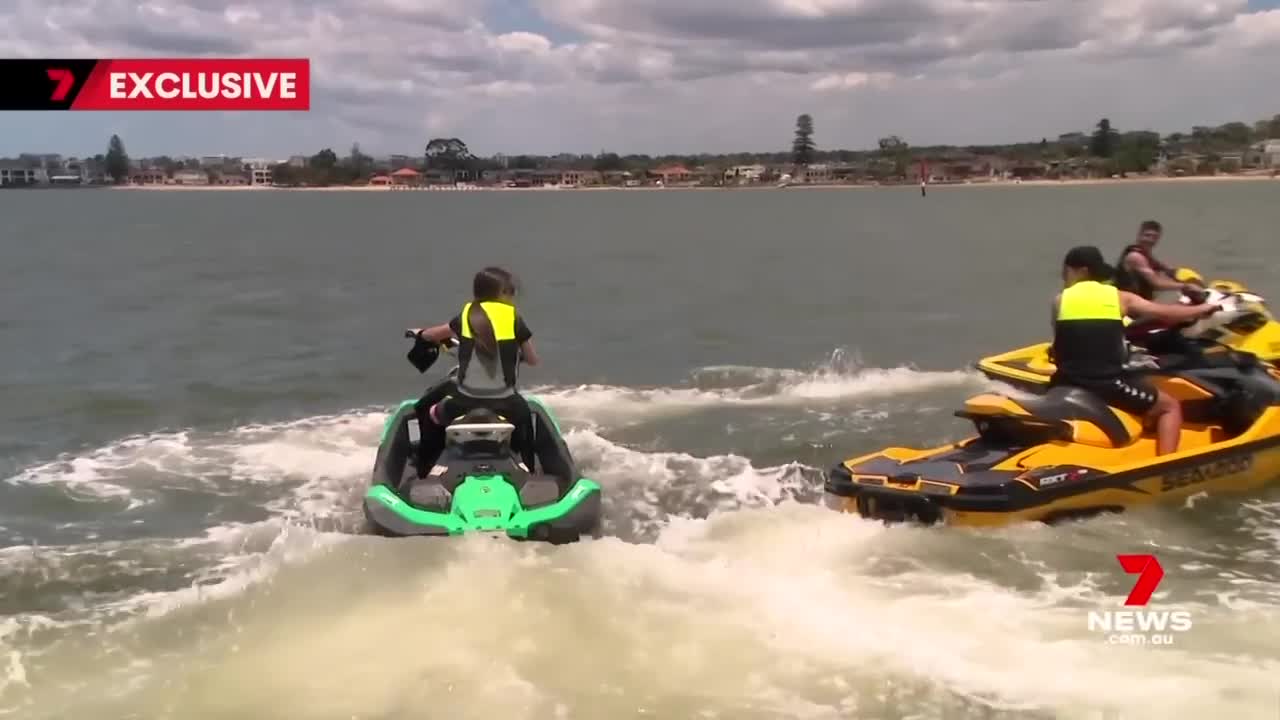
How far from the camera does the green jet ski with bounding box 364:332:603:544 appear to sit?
259 inches

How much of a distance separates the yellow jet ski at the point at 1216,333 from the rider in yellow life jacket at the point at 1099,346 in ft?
4.34

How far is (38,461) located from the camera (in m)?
10.9

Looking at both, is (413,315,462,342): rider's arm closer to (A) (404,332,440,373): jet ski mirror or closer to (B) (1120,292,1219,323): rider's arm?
(A) (404,332,440,373): jet ski mirror

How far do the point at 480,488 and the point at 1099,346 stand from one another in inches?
170

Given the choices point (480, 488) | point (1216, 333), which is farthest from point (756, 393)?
point (480, 488)

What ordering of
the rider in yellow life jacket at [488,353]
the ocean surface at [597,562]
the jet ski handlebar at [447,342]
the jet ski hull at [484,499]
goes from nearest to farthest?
1. the ocean surface at [597,562]
2. the jet ski hull at [484,499]
3. the rider in yellow life jacket at [488,353]
4. the jet ski handlebar at [447,342]

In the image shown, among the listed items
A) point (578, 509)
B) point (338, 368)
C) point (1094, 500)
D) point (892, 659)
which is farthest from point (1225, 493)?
point (338, 368)

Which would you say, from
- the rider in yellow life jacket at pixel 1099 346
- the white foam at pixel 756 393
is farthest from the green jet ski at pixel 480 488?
the white foam at pixel 756 393

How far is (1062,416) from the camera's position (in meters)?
7.94

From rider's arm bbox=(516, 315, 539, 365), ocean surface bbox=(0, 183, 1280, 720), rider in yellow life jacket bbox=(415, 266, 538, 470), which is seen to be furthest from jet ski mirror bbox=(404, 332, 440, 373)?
ocean surface bbox=(0, 183, 1280, 720)

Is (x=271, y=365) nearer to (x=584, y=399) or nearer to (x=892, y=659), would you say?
(x=584, y=399)
